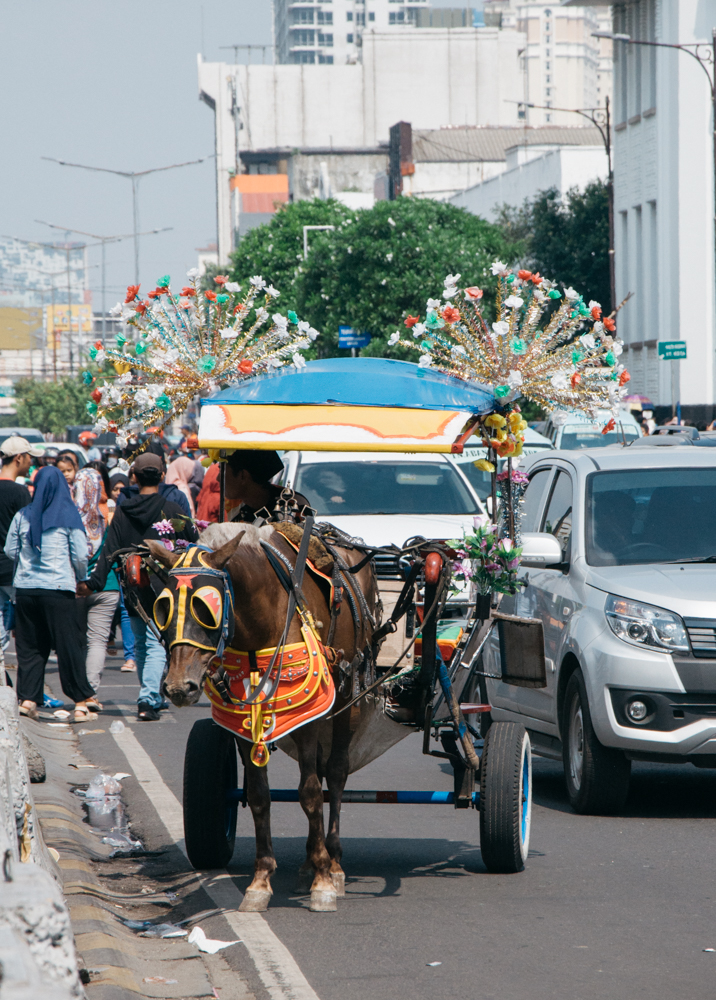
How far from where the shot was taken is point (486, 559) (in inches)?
264

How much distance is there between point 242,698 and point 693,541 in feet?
12.4

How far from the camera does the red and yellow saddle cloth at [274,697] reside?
5559 millimetres

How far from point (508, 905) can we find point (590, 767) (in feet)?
6.27

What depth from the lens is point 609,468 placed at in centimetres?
883

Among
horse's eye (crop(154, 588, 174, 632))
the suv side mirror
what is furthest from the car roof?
horse's eye (crop(154, 588, 174, 632))

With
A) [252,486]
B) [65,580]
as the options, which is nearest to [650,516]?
[252,486]

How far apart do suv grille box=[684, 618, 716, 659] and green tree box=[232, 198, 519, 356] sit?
32.6m

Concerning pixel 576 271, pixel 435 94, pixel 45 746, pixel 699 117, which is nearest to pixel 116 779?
pixel 45 746

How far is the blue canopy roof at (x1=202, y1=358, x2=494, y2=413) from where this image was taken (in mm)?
6609

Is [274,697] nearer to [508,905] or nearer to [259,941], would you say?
[259,941]

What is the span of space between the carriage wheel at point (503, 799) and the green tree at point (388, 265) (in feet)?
110

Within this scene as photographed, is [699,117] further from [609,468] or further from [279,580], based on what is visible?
[279,580]

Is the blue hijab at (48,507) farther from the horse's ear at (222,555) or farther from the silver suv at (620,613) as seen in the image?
the horse's ear at (222,555)

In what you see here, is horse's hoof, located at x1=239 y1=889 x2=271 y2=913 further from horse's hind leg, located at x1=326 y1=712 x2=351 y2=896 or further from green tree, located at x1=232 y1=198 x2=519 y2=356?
green tree, located at x1=232 y1=198 x2=519 y2=356
